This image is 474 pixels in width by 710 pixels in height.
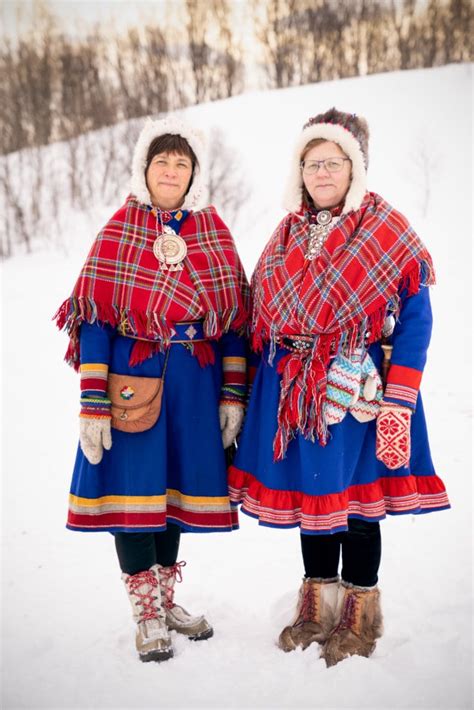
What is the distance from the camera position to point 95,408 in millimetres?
1958

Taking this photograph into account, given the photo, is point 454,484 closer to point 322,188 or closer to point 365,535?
point 365,535

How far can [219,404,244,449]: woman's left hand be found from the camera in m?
2.11

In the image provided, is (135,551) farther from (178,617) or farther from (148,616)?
(178,617)

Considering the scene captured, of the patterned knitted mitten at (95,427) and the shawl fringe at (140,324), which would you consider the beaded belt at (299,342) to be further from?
the patterned knitted mitten at (95,427)

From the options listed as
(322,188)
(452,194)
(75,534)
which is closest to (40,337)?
(75,534)

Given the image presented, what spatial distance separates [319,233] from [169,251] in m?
0.50

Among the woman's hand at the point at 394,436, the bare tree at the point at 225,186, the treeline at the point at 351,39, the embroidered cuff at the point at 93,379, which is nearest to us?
the woman's hand at the point at 394,436

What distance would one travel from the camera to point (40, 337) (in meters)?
5.97

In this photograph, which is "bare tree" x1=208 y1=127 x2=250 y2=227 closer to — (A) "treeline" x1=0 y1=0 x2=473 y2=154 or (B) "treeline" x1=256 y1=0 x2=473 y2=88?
(A) "treeline" x1=0 y1=0 x2=473 y2=154

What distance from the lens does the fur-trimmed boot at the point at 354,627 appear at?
79.7 inches

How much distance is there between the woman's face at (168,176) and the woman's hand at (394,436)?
0.99m

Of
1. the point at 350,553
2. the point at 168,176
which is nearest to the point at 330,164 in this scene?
the point at 168,176

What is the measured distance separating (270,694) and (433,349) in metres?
4.15

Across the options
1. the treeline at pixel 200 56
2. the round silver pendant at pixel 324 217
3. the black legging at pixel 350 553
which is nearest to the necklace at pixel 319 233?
the round silver pendant at pixel 324 217
